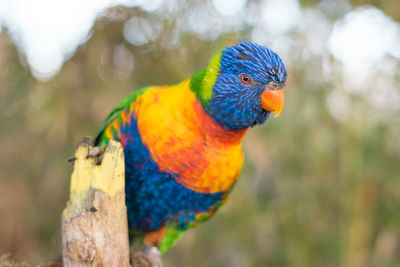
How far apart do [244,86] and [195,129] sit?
30cm

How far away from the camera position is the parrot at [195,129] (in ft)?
4.64

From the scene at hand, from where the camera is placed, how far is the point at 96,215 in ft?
4.05

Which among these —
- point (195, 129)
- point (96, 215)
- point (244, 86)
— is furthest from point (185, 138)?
point (96, 215)

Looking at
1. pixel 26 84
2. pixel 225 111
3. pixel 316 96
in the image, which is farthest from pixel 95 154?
pixel 316 96

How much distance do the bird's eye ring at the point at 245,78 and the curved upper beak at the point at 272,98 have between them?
8 centimetres

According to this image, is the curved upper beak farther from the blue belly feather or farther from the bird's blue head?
the blue belly feather

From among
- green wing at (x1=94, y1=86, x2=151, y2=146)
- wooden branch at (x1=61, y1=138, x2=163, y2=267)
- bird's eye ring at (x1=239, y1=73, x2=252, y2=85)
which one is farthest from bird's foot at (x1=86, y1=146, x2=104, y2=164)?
bird's eye ring at (x1=239, y1=73, x2=252, y2=85)

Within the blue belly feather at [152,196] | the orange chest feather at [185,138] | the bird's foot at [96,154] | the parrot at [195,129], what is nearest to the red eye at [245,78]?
the parrot at [195,129]

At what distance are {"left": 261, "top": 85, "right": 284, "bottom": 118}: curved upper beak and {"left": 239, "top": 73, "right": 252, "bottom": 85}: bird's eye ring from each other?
3.2 inches

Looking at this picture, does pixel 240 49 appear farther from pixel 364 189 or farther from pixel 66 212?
pixel 364 189

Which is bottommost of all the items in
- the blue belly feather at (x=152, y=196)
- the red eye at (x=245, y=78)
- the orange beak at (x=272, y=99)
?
the blue belly feather at (x=152, y=196)

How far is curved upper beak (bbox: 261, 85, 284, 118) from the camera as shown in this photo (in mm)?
1388

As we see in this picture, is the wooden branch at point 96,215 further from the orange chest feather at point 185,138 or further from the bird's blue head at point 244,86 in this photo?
the bird's blue head at point 244,86

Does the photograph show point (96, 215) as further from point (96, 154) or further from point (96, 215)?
point (96, 154)
